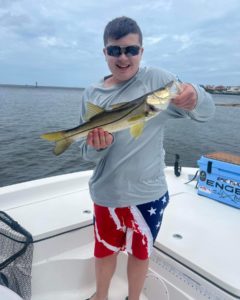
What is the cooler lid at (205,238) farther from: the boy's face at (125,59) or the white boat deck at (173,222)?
→ the boy's face at (125,59)

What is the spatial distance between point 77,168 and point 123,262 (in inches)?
421

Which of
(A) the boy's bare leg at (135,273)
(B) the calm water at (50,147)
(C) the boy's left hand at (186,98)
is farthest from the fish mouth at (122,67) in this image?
(B) the calm water at (50,147)

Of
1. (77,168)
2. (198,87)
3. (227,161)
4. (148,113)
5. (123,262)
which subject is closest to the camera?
(148,113)

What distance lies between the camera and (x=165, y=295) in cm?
303

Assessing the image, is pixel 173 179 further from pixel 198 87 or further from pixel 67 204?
pixel 198 87

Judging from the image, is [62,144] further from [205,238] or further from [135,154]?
[205,238]

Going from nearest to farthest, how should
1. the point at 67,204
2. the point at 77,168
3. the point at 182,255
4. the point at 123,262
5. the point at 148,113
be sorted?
1. the point at 148,113
2. the point at 182,255
3. the point at 123,262
4. the point at 67,204
5. the point at 77,168

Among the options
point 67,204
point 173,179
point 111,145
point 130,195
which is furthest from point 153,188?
point 173,179

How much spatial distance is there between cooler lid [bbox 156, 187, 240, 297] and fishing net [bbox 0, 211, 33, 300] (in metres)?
1.26

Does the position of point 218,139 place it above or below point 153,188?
below

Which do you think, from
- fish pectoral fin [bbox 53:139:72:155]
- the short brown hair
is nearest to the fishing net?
fish pectoral fin [bbox 53:139:72:155]

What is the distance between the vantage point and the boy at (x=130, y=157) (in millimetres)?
2371

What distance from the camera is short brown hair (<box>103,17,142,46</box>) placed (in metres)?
2.34

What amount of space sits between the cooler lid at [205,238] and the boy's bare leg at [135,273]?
1.37 feet
